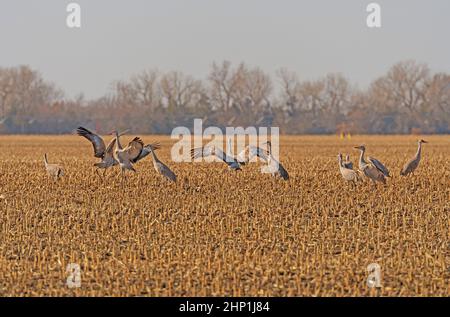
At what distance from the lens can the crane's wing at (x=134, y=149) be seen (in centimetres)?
1533

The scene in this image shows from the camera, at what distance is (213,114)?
280 feet

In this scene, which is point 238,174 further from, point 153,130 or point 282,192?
point 153,130

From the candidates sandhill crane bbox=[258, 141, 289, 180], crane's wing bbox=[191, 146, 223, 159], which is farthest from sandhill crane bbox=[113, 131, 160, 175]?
sandhill crane bbox=[258, 141, 289, 180]

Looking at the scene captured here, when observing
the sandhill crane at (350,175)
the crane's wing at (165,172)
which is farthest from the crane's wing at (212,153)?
the sandhill crane at (350,175)

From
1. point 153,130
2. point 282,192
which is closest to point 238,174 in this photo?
point 282,192

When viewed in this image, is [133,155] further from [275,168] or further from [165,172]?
[275,168]

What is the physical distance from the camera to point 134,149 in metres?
15.5

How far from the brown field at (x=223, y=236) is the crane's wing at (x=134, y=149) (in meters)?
0.50

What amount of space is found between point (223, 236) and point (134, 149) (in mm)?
5963

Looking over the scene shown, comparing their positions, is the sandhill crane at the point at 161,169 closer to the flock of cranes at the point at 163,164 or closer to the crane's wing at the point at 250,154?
the flock of cranes at the point at 163,164

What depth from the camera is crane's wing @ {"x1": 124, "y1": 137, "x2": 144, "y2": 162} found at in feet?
50.3

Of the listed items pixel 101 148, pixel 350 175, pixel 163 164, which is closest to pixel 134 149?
pixel 163 164

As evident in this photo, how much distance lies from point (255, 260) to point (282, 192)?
6255 millimetres

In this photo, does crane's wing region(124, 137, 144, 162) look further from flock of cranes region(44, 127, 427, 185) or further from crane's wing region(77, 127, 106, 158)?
crane's wing region(77, 127, 106, 158)
